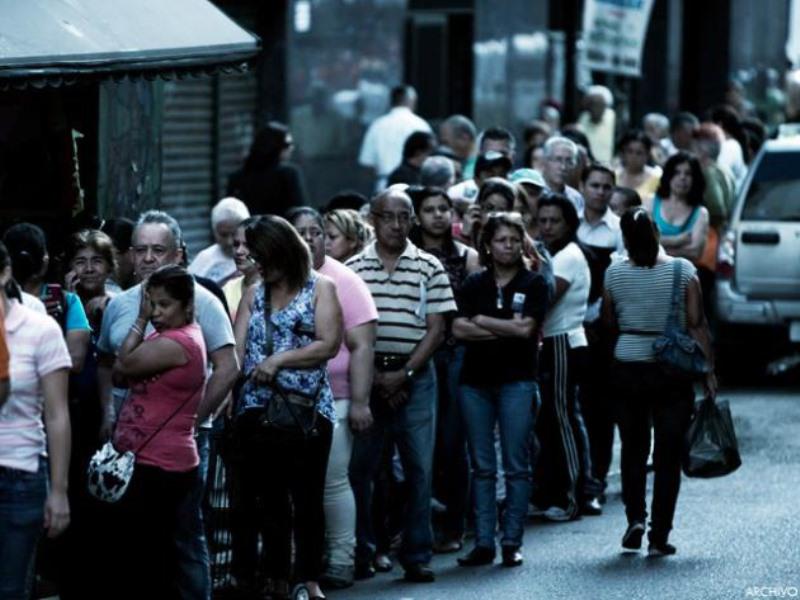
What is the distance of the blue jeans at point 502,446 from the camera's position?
434 inches

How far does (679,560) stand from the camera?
36.3 feet

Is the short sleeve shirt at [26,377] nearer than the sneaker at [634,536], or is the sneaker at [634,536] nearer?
the short sleeve shirt at [26,377]

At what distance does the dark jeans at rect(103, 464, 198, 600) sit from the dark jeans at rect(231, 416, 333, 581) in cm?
72

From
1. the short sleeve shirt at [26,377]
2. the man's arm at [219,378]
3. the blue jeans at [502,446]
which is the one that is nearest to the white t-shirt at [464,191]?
the blue jeans at [502,446]

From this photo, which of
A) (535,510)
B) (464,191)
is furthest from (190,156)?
(535,510)

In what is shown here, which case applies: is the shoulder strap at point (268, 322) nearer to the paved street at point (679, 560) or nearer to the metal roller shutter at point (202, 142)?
the paved street at point (679, 560)

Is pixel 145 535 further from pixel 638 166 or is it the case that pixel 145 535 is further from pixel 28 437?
pixel 638 166

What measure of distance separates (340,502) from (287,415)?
0.92 m

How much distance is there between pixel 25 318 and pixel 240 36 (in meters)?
4.40

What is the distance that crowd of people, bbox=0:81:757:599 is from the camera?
881 cm

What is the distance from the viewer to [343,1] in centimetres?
2114

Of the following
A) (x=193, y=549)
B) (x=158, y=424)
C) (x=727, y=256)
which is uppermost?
(x=158, y=424)

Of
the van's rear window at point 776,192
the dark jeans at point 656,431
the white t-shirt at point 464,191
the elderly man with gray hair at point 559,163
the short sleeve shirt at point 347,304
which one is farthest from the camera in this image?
the van's rear window at point 776,192

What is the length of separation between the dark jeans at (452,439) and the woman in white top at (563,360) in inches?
26.8
